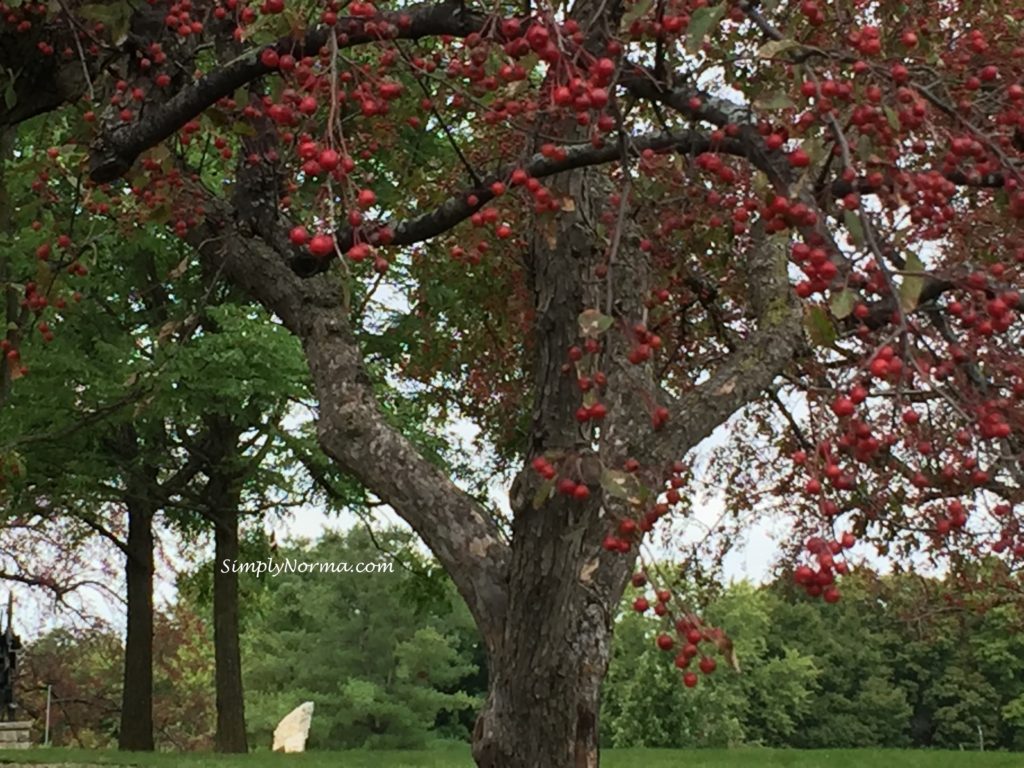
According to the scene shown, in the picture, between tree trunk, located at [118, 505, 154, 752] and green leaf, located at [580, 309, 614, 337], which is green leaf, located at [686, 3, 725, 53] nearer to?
green leaf, located at [580, 309, 614, 337]

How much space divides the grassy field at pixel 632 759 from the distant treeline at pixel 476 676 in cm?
1353

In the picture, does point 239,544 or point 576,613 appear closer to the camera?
point 576,613

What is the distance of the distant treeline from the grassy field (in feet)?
44.4

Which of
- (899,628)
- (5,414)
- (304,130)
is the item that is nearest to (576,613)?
(304,130)

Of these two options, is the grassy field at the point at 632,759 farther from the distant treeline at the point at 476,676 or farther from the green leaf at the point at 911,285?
the distant treeline at the point at 476,676

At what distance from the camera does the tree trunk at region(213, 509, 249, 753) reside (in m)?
16.9

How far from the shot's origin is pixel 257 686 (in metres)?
37.1

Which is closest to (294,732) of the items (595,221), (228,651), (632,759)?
(228,651)

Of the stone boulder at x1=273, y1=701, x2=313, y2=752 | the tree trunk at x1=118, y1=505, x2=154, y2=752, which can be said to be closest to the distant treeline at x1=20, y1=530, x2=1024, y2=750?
the stone boulder at x1=273, y1=701, x2=313, y2=752

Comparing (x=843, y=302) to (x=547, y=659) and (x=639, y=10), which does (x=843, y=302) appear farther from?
(x=547, y=659)

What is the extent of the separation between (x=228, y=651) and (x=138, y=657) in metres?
1.62

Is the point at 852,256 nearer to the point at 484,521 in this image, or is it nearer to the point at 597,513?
the point at 597,513

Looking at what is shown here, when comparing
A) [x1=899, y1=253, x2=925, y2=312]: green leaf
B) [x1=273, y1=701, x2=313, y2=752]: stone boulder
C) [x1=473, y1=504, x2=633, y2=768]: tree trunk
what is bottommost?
[x1=273, y1=701, x2=313, y2=752]: stone boulder

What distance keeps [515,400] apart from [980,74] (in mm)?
8333
